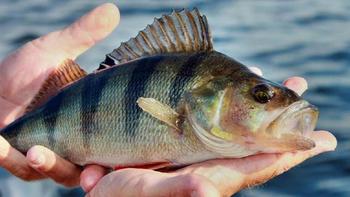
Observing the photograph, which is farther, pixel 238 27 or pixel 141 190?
pixel 238 27

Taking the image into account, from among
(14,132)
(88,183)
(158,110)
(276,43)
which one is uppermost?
(276,43)

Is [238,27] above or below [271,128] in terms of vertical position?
above

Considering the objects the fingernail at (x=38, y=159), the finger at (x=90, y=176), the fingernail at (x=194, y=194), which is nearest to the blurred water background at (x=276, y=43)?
the finger at (x=90, y=176)

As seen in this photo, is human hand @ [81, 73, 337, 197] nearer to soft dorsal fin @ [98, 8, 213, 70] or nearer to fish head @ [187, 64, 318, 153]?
fish head @ [187, 64, 318, 153]

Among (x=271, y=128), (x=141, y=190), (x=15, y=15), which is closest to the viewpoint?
(x=141, y=190)

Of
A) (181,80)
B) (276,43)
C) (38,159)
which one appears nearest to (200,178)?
(181,80)

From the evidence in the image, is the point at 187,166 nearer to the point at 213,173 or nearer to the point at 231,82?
the point at 213,173

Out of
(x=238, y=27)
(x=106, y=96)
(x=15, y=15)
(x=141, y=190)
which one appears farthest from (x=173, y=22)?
(x=15, y=15)

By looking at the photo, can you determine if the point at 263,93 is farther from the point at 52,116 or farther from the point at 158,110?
the point at 52,116
